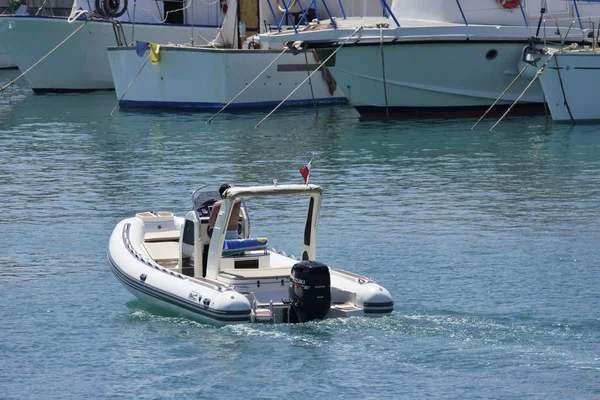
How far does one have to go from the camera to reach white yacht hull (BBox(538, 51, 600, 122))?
32312 millimetres

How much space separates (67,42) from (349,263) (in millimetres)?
33658

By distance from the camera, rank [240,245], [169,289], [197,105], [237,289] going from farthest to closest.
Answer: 1. [197,105]
2. [240,245]
3. [169,289]
4. [237,289]

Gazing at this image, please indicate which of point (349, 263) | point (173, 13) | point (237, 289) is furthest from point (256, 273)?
point (173, 13)

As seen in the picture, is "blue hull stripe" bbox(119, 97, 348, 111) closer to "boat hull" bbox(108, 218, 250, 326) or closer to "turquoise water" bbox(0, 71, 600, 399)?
"turquoise water" bbox(0, 71, 600, 399)

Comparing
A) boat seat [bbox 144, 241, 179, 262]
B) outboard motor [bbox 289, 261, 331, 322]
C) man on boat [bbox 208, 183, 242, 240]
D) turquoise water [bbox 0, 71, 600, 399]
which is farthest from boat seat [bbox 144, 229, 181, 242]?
outboard motor [bbox 289, 261, 331, 322]

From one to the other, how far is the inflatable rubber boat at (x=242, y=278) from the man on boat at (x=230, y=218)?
47mm

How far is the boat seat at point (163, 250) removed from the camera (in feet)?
52.1

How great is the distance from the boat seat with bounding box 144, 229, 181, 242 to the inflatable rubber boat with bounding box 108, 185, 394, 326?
1073mm

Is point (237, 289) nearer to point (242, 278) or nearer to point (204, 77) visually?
point (242, 278)

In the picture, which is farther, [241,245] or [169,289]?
[241,245]

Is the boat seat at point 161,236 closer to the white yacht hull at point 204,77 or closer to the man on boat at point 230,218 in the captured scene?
the man on boat at point 230,218

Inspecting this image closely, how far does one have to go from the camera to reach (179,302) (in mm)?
13930

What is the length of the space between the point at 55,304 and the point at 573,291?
6945mm

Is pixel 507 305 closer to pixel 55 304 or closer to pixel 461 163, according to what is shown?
pixel 55 304
